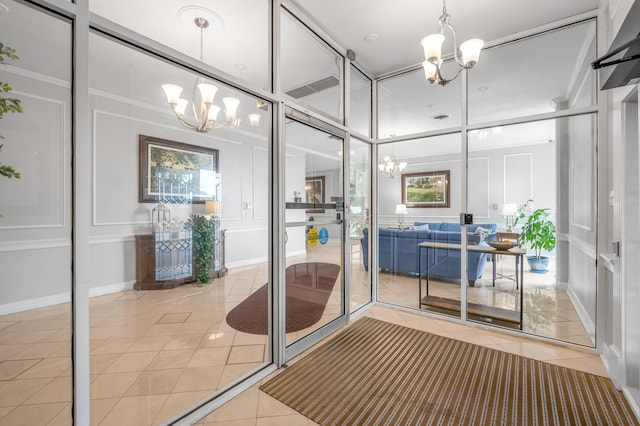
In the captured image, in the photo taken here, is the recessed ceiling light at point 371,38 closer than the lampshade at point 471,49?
No

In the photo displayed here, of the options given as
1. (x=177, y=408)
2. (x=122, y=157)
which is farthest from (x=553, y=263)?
(x=122, y=157)

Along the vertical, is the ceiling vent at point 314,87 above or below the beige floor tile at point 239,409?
above

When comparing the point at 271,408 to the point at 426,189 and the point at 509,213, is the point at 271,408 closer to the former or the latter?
the point at 426,189

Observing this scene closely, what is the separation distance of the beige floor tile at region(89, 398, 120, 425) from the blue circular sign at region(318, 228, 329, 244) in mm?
1848

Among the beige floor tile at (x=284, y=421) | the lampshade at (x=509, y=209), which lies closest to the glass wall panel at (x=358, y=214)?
the lampshade at (x=509, y=209)

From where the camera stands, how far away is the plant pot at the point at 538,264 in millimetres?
2791

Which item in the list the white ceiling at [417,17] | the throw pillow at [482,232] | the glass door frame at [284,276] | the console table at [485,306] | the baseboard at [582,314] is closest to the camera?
the glass door frame at [284,276]

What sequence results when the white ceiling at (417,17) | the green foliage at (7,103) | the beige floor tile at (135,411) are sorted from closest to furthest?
the green foliage at (7,103)
the beige floor tile at (135,411)
the white ceiling at (417,17)

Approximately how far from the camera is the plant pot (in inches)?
110

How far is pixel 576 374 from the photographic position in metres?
2.06

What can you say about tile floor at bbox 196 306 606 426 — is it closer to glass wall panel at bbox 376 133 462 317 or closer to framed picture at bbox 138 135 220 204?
glass wall panel at bbox 376 133 462 317

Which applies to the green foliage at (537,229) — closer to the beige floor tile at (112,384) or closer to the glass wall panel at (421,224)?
the glass wall panel at (421,224)

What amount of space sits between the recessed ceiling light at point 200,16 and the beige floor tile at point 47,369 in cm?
192

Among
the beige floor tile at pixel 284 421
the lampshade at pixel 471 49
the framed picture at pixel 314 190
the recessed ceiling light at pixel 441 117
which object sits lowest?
the beige floor tile at pixel 284 421
